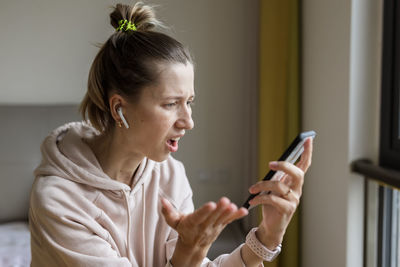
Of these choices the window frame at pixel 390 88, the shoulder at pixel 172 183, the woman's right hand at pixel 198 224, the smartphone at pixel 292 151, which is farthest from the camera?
the window frame at pixel 390 88

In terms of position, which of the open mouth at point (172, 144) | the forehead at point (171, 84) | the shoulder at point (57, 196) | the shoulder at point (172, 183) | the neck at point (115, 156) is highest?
the forehead at point (171, 84)

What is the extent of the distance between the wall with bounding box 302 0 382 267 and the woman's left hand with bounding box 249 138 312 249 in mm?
1025

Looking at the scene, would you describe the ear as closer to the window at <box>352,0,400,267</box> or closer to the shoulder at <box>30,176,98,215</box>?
the shoulder at <box>30,176,98,215</box>

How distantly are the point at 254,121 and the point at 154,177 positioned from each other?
164 centimetres

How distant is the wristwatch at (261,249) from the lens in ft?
4.02

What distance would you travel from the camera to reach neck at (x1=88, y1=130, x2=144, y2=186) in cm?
133

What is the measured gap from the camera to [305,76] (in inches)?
107

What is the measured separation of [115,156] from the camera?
1.33 meters

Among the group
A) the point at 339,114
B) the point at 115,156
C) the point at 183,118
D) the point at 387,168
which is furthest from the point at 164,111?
the point at 339,114

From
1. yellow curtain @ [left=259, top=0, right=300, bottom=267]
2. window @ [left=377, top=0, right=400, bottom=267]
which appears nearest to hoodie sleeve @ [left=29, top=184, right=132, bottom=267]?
window @ [left=377, top=0, right=400, bottom=267]

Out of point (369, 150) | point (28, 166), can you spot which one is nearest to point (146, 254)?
point (369, 150)

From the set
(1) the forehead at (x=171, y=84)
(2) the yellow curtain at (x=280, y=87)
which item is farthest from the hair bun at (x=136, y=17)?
(2) the yellow curtain at (x=280, y=87)

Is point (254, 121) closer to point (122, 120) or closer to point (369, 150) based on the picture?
point (369, 150)

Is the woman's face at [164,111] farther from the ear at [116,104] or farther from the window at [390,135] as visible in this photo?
the window at [390,135]
